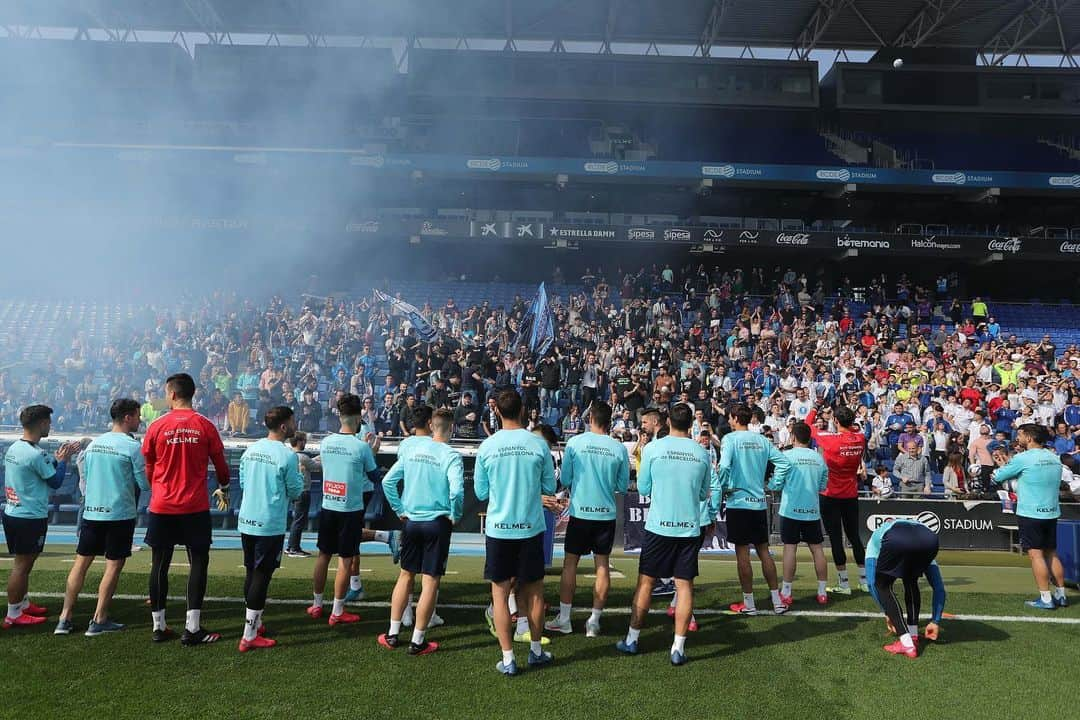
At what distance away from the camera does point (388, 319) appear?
71.1ft

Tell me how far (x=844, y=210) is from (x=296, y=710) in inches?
1202

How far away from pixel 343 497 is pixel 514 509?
6.21ft

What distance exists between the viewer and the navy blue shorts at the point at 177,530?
5.90 meters

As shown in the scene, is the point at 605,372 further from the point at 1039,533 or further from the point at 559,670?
the point at 559,670

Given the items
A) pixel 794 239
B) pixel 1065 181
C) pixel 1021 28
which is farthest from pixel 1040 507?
pixel 1021 28

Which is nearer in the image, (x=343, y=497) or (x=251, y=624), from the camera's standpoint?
(x=251, y=624)

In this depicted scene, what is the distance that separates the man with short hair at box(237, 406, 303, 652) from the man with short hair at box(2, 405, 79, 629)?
1705 millimetres

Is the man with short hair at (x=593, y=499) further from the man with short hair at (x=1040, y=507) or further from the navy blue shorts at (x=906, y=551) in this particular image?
the man with short hair at (x=1040, y=507)

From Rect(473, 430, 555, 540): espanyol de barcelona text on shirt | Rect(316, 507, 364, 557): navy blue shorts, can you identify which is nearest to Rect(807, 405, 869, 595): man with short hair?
Rect(473, 430, 555, 540): espanyol de barcelona text on shirt

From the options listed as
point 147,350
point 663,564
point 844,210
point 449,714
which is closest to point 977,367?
point 844,210

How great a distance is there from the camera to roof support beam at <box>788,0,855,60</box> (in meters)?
29.4

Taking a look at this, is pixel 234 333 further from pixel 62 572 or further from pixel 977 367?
pixel 977 367

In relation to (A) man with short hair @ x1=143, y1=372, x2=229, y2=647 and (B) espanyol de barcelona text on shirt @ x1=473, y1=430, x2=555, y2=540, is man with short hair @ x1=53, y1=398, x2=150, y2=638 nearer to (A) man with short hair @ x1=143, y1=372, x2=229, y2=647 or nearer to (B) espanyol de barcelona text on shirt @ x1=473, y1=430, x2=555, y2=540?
(A) man with short hair @ x1=143, y1=372, x2=229, y2=647

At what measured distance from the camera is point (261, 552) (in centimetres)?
588
